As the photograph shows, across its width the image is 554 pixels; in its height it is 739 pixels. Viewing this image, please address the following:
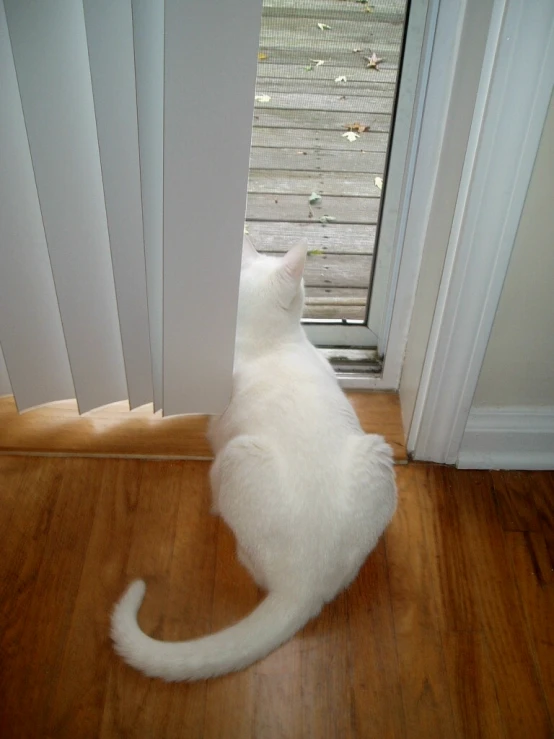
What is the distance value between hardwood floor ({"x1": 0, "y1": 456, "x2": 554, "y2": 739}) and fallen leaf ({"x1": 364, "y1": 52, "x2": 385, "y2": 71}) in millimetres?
859

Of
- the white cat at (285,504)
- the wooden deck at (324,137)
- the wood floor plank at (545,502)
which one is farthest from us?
the wood floor plank at (545,502)

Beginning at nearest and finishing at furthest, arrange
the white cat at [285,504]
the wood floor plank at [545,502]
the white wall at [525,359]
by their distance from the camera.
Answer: the white cat at [285,504]
the white wall at [525,359]
the wood floor plank at [545,502]

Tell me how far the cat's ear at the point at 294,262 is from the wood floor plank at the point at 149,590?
517 mm

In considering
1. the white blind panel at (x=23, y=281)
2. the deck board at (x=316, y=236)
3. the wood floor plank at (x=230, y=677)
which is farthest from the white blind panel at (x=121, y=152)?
the deck board at (x=316, y=236)

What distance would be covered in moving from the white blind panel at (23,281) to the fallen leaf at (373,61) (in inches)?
26.5

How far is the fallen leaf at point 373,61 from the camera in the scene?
1.21m

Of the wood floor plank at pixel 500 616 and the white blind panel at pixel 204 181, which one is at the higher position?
the white blind panel at pixel 204 181

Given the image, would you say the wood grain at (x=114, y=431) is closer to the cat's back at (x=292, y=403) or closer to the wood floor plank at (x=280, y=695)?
the cat's back at (x=292, y=403)

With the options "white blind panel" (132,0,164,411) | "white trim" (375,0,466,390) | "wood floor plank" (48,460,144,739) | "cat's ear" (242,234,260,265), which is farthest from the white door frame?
"wood floor plank" (48,460,144,739)

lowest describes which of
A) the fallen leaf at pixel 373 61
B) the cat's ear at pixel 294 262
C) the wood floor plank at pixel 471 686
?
the wood floor plank at pixel 471 686

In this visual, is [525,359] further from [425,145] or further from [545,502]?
[425,145]

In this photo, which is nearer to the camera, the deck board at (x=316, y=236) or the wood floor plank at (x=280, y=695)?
the wood floor plank at (x=280, y=695)

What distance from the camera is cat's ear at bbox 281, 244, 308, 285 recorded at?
114cm

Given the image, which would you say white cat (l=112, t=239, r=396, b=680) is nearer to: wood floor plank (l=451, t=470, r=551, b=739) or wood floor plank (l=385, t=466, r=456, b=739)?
wood floor plank (l=385, t=466, r=456, b=739)
